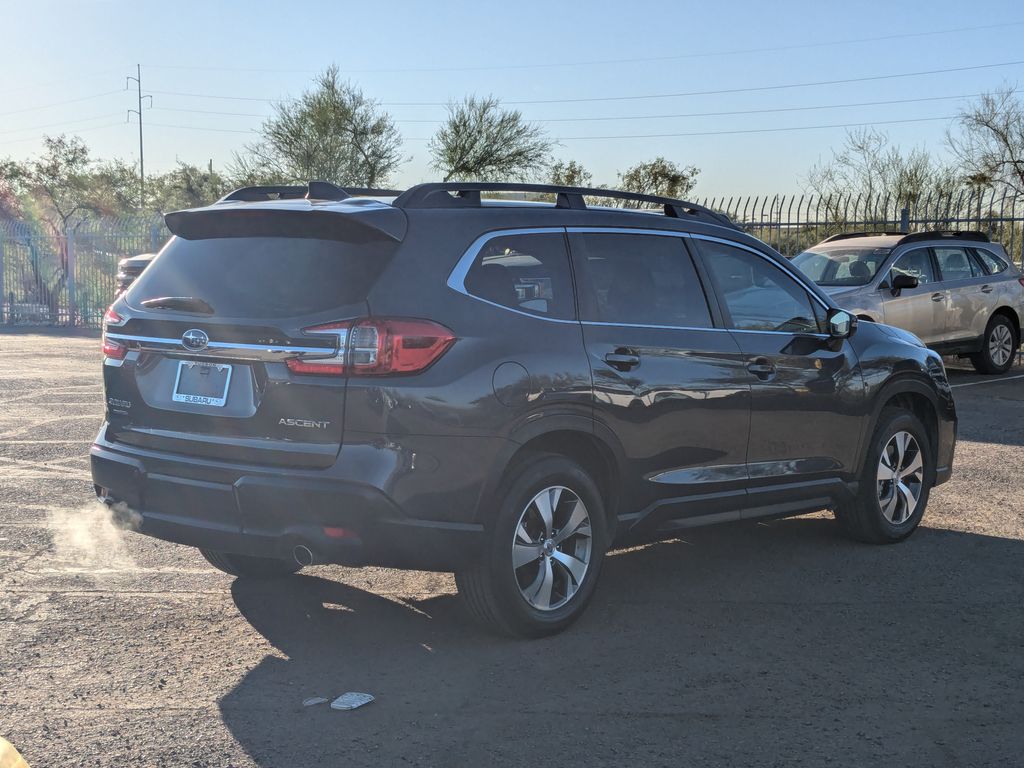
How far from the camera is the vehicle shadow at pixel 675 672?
4043 mm

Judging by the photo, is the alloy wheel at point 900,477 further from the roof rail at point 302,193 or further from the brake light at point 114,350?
the brake light at point 114,350

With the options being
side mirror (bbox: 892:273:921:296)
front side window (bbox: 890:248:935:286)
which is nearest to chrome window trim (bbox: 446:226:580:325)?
side mirror (bbox: 892:273:921:296)

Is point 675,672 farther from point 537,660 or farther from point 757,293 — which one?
point 757,293

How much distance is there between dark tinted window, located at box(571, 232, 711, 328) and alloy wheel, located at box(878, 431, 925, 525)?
176cm

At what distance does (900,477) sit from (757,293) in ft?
5.17

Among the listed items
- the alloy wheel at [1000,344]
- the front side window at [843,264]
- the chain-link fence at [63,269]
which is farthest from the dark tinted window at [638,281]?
the chain-link fence at [63,269]

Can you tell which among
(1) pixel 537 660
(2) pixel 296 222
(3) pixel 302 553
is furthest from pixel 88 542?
(1) pixel 537 660

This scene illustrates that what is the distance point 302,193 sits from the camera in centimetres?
592

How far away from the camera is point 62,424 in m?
11.1

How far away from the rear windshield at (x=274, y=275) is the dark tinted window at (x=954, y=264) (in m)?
13.0

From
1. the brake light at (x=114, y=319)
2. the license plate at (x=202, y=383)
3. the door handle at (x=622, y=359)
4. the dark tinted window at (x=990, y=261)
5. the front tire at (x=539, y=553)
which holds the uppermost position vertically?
the dark tinted window at (x=990, y=261)

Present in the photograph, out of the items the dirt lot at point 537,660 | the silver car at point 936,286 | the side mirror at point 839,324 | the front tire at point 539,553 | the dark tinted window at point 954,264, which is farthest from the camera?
the dark tinted window at point 954,264

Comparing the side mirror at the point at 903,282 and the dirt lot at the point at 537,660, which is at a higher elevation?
the side mirror at the point at 903,282

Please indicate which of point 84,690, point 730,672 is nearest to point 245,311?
point 84,690
